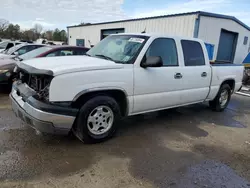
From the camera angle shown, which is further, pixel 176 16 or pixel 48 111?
pixel 176 16

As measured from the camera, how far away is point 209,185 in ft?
9.36

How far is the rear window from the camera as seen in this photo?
477 cm

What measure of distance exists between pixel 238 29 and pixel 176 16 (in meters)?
5.68

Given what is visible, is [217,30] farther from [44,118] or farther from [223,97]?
[44,118]

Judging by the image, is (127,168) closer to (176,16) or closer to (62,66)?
(62,66)

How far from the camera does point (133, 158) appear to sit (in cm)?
339

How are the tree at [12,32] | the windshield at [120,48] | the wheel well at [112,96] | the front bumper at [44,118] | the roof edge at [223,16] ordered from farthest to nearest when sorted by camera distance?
the tree at [12,32], the roof edge at [223,16], the windshield at [120,48], the wheel well at [112,96], the front bumper at [44,118]

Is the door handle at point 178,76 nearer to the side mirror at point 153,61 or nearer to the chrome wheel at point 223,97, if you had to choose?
the side mirror at point 153,61

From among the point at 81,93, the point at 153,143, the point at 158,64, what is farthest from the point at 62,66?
the point at 153,143

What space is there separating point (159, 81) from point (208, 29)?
10253mm

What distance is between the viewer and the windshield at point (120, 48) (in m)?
3.93

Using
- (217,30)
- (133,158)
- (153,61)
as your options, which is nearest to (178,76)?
(153,61)

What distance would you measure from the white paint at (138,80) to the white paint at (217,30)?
756 centimetres

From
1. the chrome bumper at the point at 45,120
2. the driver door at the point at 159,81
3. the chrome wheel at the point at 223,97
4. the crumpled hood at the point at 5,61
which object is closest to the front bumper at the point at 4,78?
the crumpled hood at the point at 5,61
